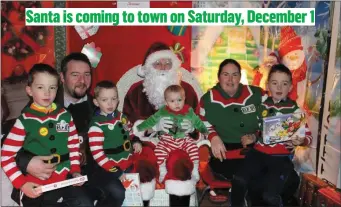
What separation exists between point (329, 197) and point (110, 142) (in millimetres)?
1433

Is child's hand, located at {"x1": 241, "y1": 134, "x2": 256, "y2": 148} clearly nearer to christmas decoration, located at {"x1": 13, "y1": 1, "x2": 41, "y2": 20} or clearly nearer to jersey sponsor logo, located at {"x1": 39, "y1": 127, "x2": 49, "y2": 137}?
jersey sponsor logo, located at {"x1": 39, "y1": 127, "x2": 49, "y2": 137}

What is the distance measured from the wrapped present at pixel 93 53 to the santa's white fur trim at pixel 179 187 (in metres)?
0.90

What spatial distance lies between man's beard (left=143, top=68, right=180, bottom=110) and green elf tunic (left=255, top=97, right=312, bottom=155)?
1.97 ft

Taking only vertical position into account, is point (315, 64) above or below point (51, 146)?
above

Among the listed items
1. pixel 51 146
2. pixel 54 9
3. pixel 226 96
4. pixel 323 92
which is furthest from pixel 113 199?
pixel 323 92

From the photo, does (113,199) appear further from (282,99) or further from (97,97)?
(282,99)

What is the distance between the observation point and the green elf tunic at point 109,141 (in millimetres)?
2781

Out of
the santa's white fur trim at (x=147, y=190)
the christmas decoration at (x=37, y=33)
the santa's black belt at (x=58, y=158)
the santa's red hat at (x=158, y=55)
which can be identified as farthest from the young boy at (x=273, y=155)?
the christmas decoration at (x=37, y=33)

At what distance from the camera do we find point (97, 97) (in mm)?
2828

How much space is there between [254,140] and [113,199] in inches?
39.0

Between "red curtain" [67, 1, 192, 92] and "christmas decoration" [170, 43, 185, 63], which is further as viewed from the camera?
"christmas decoration" [170, 43, 185, 63]

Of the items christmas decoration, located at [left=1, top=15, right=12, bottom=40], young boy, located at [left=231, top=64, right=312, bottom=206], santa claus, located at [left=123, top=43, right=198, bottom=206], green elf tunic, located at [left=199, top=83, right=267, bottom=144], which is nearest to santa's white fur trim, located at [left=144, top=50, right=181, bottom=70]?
santa claus, located at [left=123, top=43, right=198, bottom=206]

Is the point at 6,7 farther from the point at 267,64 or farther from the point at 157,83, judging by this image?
the point at 267,64

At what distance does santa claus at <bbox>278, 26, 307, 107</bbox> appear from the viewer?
295 centimetres
